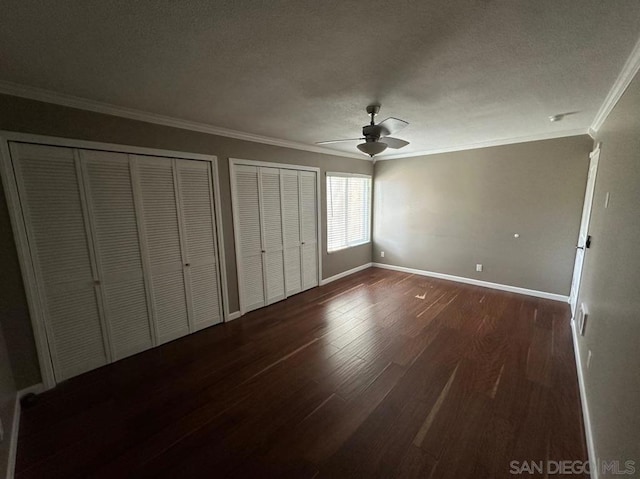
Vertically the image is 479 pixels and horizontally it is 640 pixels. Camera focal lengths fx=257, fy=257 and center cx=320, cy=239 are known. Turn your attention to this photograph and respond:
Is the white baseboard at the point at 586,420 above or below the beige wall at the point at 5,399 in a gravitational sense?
below

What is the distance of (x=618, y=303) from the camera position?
4.80 feet

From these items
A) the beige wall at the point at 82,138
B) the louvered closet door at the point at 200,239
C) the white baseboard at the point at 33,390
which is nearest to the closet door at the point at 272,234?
the beige wall at the point at 82,138

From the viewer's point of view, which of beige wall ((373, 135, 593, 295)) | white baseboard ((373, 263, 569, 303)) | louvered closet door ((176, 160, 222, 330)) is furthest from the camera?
white baseboard ((373, 263, 569, 303))

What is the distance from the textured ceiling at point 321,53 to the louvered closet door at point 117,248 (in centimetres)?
60

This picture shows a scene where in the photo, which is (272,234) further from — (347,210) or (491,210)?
(491,210)

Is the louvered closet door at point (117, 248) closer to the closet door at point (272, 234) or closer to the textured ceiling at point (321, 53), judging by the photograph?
the textured ceiling at point (321, 53)

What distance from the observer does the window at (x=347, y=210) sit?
484 centimetres

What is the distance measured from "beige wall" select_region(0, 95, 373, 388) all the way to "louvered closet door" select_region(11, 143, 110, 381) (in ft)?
0.41

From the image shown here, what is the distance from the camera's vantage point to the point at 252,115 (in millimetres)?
2633

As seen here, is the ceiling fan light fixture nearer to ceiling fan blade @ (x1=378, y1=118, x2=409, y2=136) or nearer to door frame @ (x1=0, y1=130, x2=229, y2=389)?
ceiling fan blade @ (x1=378, y1=118, x2=409, y2=136)

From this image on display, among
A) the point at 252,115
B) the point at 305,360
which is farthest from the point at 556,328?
the point at 252,115

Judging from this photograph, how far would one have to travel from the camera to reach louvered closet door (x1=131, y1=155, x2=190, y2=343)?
2631 millimetres

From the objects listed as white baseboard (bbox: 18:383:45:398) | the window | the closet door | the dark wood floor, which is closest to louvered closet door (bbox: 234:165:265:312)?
the closet door

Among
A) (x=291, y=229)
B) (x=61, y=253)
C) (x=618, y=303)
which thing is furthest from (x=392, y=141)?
(x=61, y=253)
